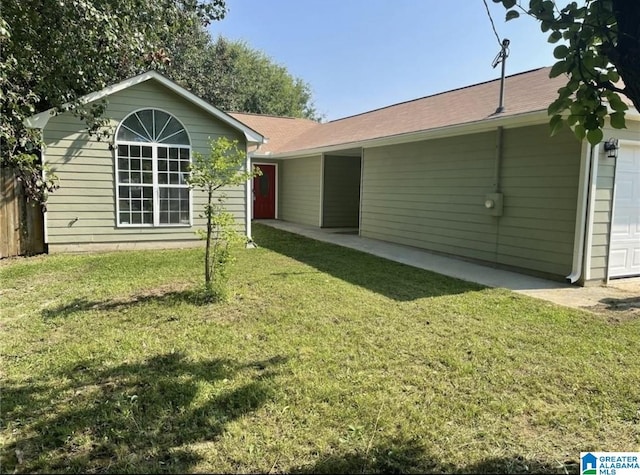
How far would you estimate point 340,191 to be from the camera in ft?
48.4

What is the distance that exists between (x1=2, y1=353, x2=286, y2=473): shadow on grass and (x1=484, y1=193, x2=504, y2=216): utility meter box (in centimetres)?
566

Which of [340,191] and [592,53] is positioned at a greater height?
[592,53]

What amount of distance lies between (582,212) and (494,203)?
61.4 inches

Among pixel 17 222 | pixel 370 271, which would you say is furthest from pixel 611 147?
pixel 17 222

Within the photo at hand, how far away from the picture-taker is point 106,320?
460 centimetres

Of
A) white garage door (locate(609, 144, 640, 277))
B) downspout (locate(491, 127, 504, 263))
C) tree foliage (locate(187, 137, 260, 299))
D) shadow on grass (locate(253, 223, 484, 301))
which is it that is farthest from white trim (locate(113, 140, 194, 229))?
white garage door (locate(609, 144, 640, 277))

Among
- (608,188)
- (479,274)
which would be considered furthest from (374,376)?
(608,188)

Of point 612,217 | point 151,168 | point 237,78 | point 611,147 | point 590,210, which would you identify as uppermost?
point 237,78

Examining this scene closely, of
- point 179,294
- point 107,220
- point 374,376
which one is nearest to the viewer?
point 374,376

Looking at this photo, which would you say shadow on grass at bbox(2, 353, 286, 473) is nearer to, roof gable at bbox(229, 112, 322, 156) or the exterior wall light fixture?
the exterior wall light fixture

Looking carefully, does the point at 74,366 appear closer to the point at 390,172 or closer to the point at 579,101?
the point at 579,101

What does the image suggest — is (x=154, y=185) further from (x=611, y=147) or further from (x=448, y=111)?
(x=611, y=147)

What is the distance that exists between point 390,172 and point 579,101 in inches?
351

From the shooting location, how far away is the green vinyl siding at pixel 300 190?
48.5ft
